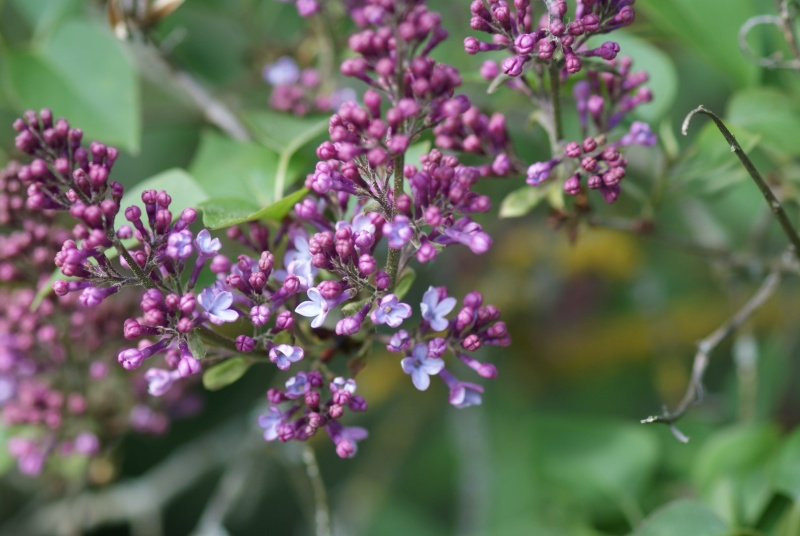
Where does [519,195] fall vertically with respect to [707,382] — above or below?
above

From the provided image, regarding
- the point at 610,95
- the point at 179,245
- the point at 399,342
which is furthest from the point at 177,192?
the point at 610,95

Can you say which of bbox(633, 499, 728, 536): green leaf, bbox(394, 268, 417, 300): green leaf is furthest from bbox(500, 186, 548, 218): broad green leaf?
bbox(633, 499, 728, 536): green leaf

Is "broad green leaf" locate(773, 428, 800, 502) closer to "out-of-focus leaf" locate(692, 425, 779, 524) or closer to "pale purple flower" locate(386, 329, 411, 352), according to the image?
"out-of-focus leaf" locate(692, 425, 779, 524)

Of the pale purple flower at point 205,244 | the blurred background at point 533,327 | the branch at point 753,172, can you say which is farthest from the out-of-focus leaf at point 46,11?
the branch at point 753,172

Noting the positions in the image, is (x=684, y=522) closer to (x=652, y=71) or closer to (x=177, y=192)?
(x=652, y=71)

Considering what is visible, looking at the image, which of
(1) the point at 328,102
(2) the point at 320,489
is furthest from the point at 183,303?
(1) the point at 328,102

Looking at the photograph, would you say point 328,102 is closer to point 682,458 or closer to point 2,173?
point 2,173
